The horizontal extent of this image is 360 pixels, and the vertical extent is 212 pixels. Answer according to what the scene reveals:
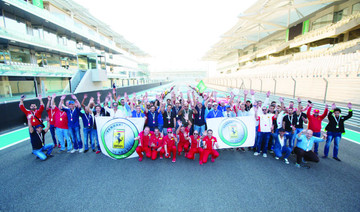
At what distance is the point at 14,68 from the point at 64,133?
15795 mm

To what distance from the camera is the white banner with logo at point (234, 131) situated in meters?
5.64

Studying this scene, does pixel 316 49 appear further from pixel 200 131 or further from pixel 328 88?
pixel 200 131

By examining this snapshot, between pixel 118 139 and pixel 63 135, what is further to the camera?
pixel 63 135

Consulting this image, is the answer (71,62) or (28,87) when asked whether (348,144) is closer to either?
(28,87)

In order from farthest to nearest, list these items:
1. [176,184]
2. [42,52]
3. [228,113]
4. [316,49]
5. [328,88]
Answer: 1. [42,52]
2. [316,49]
3. [328,88]
4. [228,113]
5. [176,184]

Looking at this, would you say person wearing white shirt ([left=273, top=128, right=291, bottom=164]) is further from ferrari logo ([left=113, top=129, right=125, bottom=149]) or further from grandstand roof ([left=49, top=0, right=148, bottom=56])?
grandstand roof ([left=49, top=0, right=148, bottom=56])

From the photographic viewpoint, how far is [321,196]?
3430 mm

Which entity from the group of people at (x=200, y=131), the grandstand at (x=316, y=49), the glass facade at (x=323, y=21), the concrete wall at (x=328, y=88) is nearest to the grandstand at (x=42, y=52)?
the group of people at (x=200, y=131)

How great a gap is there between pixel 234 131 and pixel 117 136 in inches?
164

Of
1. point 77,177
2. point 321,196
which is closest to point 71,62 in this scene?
point 77,177

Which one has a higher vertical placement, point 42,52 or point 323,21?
point 323,21

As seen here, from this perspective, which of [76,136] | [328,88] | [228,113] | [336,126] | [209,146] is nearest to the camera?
[336,126]

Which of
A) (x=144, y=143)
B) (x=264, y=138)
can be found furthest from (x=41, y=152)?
(x=264, y=138)

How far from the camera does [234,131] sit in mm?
5668
